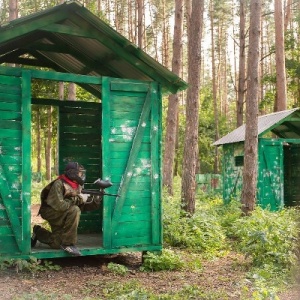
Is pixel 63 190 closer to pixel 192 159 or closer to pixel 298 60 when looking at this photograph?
pixel 192 159

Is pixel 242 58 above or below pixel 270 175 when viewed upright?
above

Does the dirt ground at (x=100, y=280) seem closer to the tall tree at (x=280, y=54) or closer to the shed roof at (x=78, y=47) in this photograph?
the shed roof at (x=78, y=47)

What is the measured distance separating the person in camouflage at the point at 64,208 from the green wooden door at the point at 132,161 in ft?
1.59

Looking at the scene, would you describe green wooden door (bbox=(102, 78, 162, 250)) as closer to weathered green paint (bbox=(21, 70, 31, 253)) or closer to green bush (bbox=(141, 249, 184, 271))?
green bush (bbox=(141, 249, 184, 271))

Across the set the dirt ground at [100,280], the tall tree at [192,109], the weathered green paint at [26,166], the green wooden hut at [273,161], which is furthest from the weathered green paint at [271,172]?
the weathered green paint at [26,166]

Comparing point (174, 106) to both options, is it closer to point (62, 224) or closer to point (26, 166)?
point (62, 224)

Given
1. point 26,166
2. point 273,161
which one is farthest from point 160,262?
point 273,161

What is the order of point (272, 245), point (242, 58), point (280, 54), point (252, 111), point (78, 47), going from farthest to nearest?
point (242, 58)
point (280, 54)
point (252, 111)
point (78, 47)
point (272, 245)

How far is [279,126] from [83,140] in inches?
378

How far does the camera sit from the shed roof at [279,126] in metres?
15.3

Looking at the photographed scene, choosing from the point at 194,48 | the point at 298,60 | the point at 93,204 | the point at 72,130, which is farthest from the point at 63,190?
the point at 298,60

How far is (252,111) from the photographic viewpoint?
40.0 ft

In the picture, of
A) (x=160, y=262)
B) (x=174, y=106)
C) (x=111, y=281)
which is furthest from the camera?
(x=174, y=106)

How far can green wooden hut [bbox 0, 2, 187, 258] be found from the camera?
23.9 ft
